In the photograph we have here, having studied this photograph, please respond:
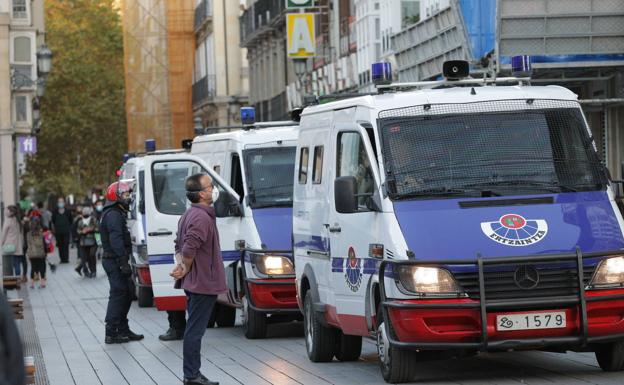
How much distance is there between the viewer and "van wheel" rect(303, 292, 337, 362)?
1470cm

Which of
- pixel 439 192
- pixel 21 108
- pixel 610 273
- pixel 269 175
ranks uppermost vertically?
pixel 21 108

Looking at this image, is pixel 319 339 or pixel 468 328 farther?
pixel 319 339

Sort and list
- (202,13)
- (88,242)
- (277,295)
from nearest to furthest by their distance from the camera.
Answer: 1. (277,295)
2. (88,242)
3. (202,13)

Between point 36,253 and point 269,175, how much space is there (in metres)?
16.9

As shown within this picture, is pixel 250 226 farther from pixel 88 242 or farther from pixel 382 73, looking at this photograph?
pixel 88 242

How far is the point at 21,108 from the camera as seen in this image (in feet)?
229

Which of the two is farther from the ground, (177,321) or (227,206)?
(227,206)

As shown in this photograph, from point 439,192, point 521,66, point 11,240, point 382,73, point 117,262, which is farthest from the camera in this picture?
point 11,240

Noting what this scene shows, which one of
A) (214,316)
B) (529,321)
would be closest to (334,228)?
(529,321)

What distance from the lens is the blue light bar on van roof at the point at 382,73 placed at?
14047 millimetres

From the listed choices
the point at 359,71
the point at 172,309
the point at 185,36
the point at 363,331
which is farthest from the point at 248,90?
the point at 363,331

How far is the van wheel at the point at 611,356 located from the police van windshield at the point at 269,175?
A: 602cm

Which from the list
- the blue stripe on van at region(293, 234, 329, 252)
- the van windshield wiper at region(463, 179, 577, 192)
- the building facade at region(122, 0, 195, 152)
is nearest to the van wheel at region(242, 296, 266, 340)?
the blue stripe on van at region(293, 234, 329, 252)

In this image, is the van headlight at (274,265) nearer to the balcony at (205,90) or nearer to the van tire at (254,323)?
the van tire at (254,323)
